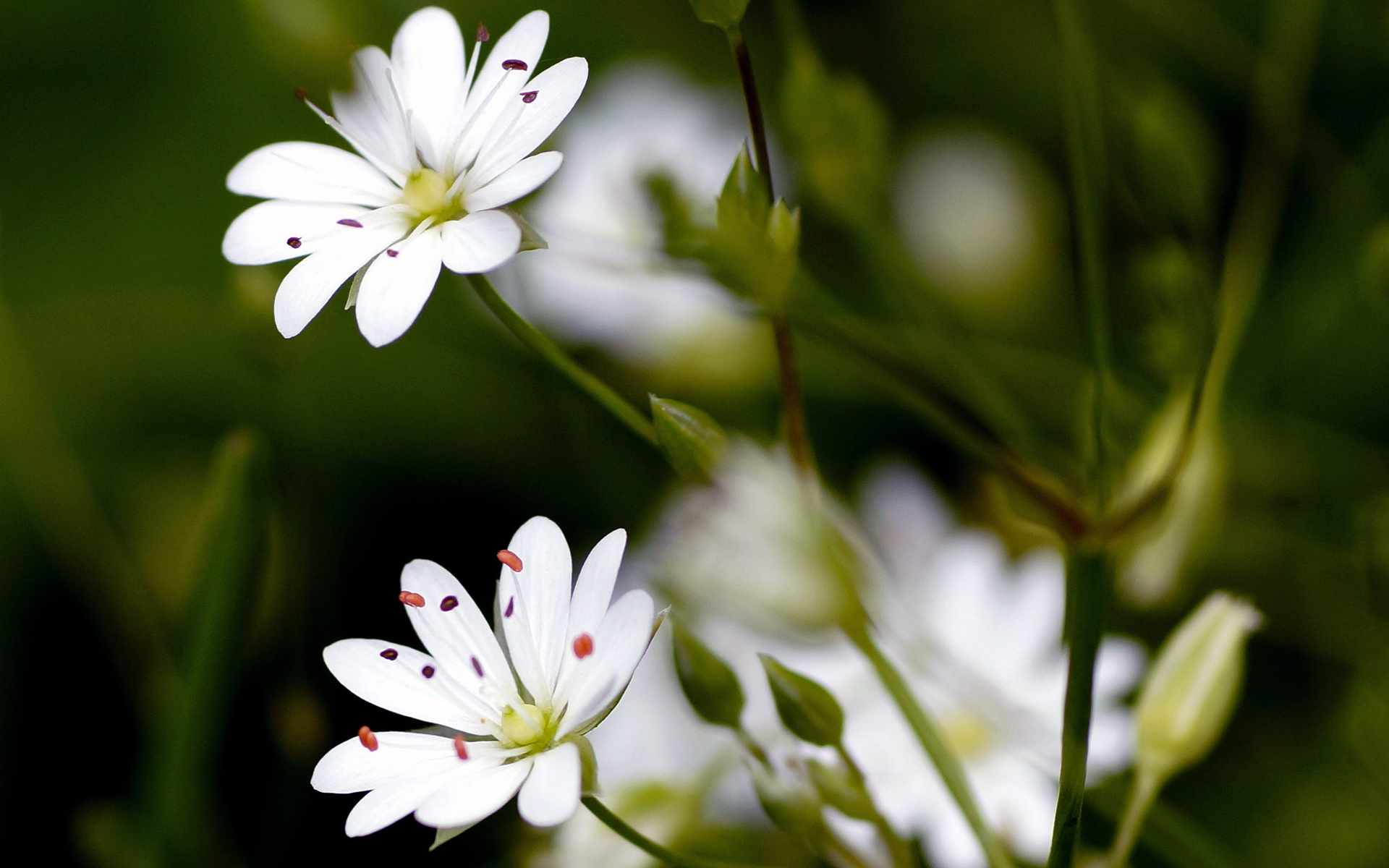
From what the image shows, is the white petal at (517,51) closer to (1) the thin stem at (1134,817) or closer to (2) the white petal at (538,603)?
(2) the white petal at (538,603)

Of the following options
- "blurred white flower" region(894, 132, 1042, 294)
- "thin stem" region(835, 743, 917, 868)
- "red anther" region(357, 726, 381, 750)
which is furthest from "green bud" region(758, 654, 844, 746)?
"blurred white flower" region(894, 132, 1042, 294)

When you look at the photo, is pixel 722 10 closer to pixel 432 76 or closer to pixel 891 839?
pixel 432 76

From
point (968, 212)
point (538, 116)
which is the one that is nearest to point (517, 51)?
point (538, 116)

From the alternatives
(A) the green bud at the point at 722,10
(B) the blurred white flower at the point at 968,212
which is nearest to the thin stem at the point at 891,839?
(A) the green bud at the point at 722,10

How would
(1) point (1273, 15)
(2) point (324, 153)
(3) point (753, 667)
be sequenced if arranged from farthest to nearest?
1. (1) point (1273, 15)
2. (3) point (753, 667)
3. (2) point (324, 153)

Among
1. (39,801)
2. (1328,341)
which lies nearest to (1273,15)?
(1328,341)

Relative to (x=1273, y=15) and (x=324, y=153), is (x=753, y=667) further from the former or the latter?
(x=1273, y=15)

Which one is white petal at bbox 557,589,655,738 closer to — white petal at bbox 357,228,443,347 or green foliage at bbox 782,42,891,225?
white petal at bbox 357,228,443,347
